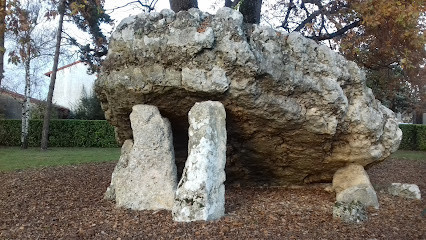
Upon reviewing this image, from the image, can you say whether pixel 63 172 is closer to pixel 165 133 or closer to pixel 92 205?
pixel 92 205

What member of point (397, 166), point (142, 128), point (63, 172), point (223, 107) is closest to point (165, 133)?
point (142, 128)

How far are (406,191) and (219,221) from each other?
4146 millimetres

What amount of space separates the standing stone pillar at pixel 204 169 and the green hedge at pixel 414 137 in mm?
18631

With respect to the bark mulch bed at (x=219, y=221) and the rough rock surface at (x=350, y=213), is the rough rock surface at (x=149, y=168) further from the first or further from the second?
the rough rock surface at (x=350, y=213)

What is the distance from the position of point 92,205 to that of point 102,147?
15.3 meters

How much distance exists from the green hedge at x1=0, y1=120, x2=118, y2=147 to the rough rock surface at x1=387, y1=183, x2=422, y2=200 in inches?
634

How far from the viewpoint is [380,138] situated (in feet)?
23.1

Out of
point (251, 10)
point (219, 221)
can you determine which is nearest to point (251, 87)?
point (219, 221)

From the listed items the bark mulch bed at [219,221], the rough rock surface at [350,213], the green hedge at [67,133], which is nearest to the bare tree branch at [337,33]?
the bark mulch bed at [219,221]

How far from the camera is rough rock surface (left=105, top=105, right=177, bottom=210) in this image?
5918 mm

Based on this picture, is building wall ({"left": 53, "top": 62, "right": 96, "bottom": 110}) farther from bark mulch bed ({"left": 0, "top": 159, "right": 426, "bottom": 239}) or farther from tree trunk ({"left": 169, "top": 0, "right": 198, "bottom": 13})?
bark mulch bed ({"left": 0, "top": 159, "right": 426, "bottom": 239})

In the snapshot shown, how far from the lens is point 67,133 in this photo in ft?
69.9

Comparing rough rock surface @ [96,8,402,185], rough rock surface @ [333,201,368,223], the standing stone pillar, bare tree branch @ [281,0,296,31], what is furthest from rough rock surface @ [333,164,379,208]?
bare tree branch @ [281,0,296,31]

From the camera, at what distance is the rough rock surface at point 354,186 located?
6.53 meters
